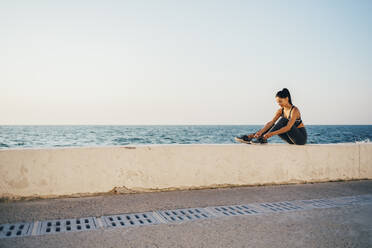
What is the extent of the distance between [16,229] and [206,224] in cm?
193

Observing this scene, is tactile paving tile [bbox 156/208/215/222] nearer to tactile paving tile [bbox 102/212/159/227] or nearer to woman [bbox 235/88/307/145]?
tactile paving tile [bbox 102/212/159/227]

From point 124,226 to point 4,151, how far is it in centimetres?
207

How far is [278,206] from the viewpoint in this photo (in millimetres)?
4629

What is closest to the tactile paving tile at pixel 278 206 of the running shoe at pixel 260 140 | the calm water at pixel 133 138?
the running shoe at pixel 260 140

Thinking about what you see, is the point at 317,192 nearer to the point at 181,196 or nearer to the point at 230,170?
the point at 230,170

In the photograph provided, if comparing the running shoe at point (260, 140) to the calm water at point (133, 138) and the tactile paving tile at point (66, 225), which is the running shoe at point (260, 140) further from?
the calm water at point (133, 138)

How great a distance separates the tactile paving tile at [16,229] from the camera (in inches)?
132

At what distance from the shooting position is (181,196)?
199 inches

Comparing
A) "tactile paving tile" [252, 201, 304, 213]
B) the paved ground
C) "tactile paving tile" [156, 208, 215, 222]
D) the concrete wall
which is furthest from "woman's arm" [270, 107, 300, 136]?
"tactile paving tile" [156, 208, 215, 222]

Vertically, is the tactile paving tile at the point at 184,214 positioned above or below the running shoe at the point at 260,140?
below

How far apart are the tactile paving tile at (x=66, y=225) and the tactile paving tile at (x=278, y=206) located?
210cm

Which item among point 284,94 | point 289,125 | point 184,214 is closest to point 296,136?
point 289,125

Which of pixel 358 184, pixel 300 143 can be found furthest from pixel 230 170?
pixel 358 184

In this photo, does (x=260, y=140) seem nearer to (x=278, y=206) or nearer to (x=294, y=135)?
(x=294, y=135)
